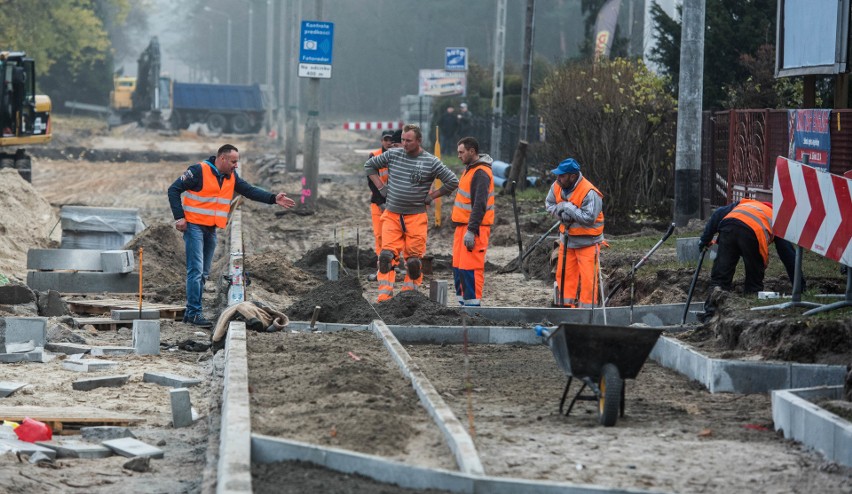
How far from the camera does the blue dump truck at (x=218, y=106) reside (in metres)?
71.2

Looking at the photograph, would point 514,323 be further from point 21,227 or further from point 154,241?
point 21,227

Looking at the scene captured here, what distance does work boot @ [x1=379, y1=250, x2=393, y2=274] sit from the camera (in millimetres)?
12945

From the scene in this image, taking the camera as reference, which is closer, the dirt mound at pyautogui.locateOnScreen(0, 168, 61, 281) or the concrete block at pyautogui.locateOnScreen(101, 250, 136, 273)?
the concrete block at pyautogui.locateOnScreen(101, 250, 136, 273)

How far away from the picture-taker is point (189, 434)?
8.34 meters

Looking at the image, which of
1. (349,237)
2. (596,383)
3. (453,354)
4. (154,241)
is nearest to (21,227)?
(154,241)

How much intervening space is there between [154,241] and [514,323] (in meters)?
7.06

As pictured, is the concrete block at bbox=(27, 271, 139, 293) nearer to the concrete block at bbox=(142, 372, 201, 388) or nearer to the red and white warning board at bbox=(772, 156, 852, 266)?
the concrete block at bbox=(142, 372, 201, 388)

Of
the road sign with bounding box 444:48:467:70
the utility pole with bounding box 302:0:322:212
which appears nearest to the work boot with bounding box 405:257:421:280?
the utility pole with bounding box 302:0:322:212

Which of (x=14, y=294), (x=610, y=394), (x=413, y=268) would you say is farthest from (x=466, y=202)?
(x=610, y=394)

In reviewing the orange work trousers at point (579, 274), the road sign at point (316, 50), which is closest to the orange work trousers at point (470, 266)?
the orange work trousers at point (579, 274)

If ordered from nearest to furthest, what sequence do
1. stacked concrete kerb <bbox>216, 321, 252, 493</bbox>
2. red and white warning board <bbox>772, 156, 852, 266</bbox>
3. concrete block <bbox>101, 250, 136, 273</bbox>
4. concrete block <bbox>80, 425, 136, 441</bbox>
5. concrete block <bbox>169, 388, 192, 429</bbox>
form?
1. stacked concrete kerb <bbox>216, 321, 252, 493</bbox>
2. concrete block <bbox>80, 425, 136, 441</bbox>
3. concrete block <bbox>169, 388, 192, 429</bbox>
4. red and white warning board <bbox>772, 156, 852, 266</bbox>
5. concrete block <bbox>101, 250, 136, 273</bbox>

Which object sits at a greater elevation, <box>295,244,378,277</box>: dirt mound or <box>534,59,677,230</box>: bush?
<box>534,59,677,230</box>: bush

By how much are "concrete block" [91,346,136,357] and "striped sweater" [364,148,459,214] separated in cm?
316

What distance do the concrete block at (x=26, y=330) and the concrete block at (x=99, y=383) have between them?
5.00 ft
